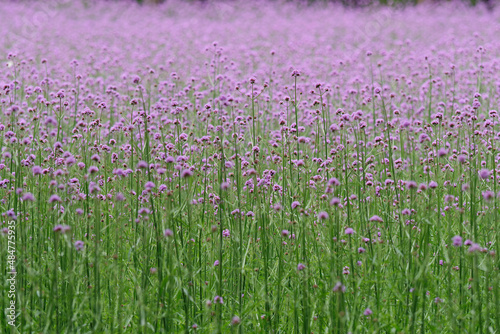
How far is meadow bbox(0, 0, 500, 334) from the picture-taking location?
118 inches

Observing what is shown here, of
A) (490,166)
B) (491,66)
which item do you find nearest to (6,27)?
(491,66)

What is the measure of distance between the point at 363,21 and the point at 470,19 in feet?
10.7

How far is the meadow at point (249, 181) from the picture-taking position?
9.85 feet

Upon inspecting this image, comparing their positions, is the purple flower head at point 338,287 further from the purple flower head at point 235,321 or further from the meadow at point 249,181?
the purple flower head at point 235,321

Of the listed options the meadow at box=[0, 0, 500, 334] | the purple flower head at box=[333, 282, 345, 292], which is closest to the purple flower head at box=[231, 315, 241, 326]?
the meadow at box=[0, 0, 500, 334]

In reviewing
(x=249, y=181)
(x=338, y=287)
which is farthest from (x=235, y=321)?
(x=249, y=181)

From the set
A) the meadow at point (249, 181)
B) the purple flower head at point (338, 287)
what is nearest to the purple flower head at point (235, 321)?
the meadow at point (249, 181)

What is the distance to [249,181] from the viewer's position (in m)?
3.97

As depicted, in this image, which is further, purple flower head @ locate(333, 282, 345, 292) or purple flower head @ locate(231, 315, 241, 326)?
purple flower head @ locate(231, 315, 241, 326)

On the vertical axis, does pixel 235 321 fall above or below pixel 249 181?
below

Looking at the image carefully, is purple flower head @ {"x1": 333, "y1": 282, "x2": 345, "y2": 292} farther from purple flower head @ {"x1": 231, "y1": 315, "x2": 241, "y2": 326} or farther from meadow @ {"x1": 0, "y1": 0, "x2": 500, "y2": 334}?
purple flower head @ {"x1": 231, "y1": 315, "x2": 241, "y2": 326}

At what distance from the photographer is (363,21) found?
18734mm

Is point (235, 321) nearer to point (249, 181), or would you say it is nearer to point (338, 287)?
point (338, 287)

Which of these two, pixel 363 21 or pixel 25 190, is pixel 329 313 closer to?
pixel 25 190
